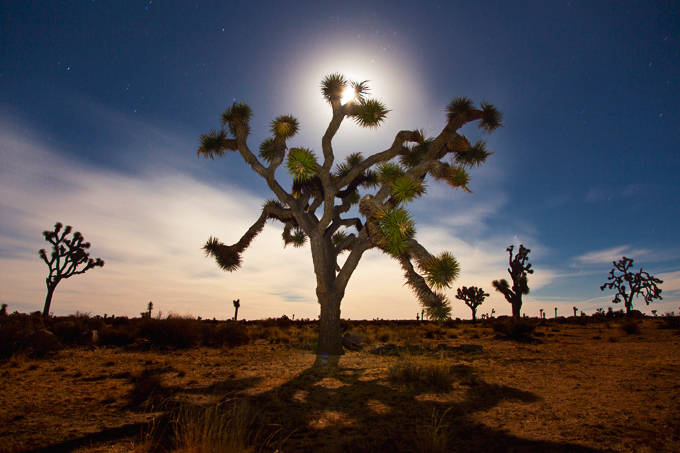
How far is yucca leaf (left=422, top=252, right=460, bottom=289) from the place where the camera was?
8.48m

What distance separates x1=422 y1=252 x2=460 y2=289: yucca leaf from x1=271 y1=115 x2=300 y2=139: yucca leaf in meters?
7.84

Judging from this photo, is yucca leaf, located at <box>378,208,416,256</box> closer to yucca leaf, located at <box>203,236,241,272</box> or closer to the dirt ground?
the dirt ground

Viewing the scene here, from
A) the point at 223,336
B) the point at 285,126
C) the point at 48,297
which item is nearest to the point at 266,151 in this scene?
the point at 285,126

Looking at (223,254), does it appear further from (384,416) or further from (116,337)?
(384,416)

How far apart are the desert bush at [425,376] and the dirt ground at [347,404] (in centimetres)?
20

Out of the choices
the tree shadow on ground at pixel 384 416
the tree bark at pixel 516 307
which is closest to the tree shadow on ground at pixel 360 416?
the tree shadow on ground at pixel 384 416

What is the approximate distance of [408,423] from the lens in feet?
14.4

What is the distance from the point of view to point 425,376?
654 centimetres

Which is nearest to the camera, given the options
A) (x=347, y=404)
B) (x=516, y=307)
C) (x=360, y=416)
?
(x=360, y=416)

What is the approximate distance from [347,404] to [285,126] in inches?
415

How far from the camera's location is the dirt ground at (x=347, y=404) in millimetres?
3648

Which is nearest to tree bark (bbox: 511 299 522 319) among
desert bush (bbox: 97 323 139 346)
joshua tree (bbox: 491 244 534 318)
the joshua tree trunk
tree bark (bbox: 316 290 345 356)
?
joshua tree (bbox: 491 244 534 318)

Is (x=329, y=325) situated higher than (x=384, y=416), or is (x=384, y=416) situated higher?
(x=329, y=325)

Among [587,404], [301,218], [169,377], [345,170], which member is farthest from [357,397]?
[345,170]
